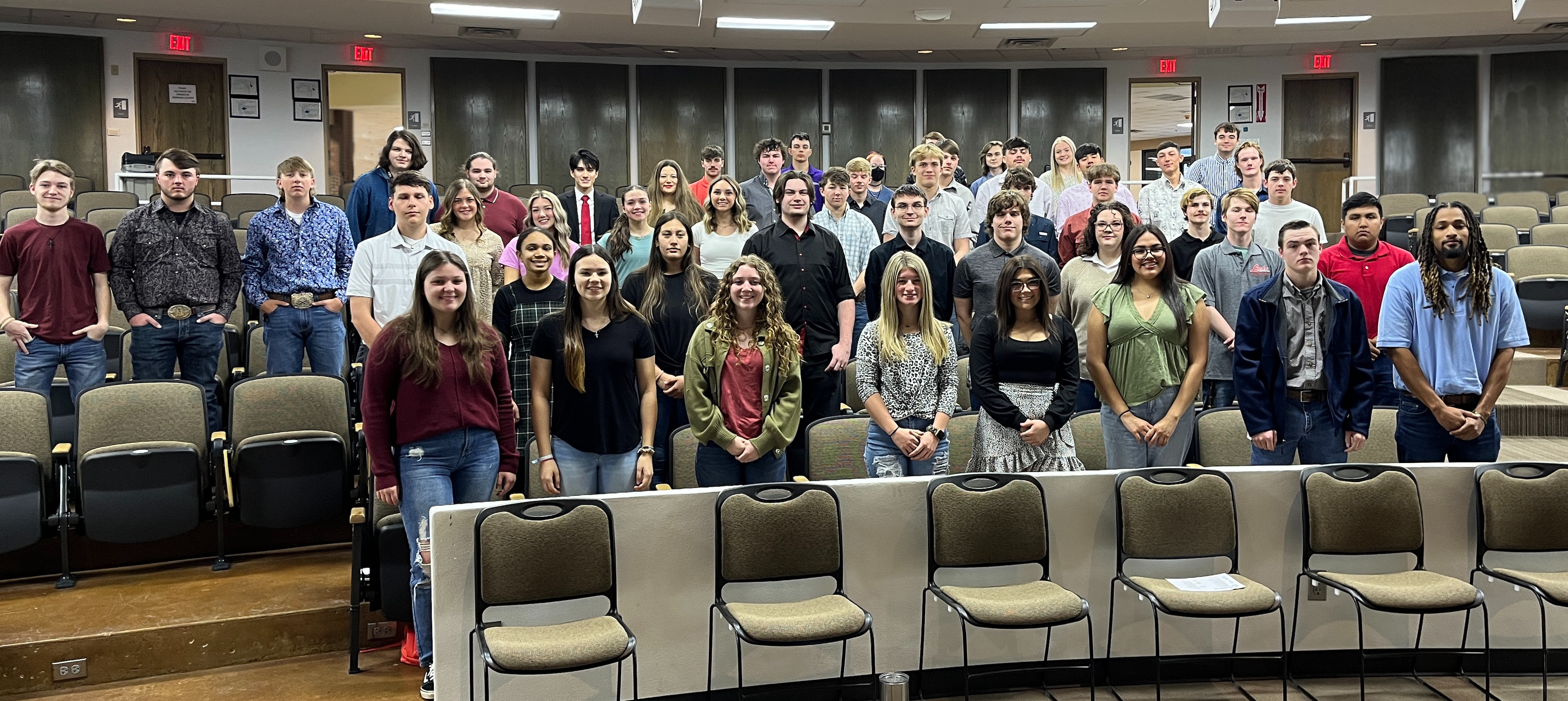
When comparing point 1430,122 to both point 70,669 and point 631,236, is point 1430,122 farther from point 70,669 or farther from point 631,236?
point 70,669

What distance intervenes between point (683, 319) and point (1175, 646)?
7.13 feet

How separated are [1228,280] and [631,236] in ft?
8.61

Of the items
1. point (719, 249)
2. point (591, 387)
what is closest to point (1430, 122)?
point (719, 249)

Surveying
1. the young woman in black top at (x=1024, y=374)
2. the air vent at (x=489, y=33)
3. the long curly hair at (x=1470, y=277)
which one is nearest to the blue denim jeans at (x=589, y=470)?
the young woman in black top at (x=1024, y=374)

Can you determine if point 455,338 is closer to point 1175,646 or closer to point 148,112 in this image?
point 1175,646

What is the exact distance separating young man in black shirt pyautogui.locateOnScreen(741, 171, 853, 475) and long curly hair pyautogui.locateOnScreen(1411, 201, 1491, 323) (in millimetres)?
2154

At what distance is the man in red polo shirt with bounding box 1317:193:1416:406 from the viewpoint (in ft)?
15.7

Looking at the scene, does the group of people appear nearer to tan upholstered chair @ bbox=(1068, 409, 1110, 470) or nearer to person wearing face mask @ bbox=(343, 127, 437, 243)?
person wearing face mask @ bbox=(343, 127, 437, 243)

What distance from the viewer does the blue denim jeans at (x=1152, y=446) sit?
4.25 meters

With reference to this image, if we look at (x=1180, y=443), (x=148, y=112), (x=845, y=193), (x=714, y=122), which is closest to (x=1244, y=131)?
(x=714, y=122)

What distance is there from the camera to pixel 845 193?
5648 mm

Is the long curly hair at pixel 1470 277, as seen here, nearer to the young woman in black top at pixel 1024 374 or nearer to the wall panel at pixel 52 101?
the young woman in black top at pixel 1024 374

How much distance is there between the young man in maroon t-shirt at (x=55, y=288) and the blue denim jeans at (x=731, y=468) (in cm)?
269

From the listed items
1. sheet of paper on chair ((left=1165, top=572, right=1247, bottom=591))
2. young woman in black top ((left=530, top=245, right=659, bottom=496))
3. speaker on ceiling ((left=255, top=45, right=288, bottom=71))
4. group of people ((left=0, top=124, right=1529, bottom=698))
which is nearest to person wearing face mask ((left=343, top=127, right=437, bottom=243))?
group of people ((left=0, top=124, right=1529, bottom=698))
